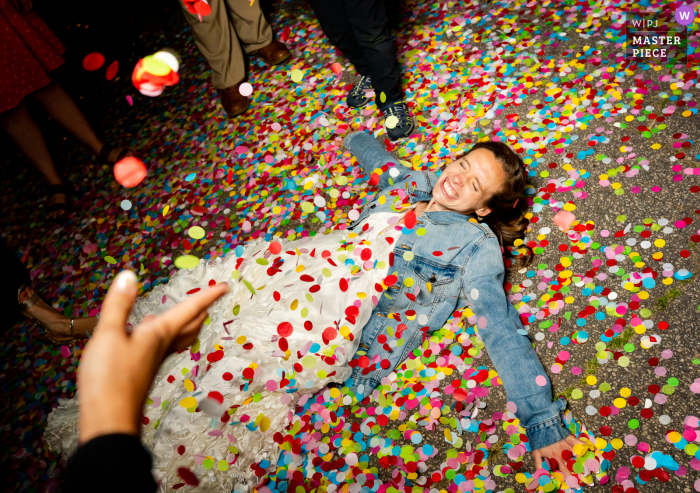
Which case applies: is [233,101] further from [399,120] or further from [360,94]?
[399,120]

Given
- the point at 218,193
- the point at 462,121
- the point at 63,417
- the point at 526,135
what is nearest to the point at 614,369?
the point at 526,135

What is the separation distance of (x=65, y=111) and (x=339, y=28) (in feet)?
5.93

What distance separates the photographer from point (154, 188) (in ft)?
9.21

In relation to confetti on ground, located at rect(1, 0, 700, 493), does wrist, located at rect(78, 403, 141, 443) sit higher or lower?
higher

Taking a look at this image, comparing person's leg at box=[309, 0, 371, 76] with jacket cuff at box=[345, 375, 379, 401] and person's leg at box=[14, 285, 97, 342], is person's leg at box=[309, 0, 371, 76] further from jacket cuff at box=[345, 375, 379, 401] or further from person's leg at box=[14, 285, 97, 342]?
person's leg at box=[14, 285, 97, 342]

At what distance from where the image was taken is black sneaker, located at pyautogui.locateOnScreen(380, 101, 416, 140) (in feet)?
8.09

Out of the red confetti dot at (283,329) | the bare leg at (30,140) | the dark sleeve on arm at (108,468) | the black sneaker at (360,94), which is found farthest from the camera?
the black sneaker at (360,94)

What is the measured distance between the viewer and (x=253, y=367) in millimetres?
1504

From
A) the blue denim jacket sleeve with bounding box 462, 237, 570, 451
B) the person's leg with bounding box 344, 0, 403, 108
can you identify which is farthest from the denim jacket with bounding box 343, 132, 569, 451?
the person's leg with bounding box 344, 0, 403, 108

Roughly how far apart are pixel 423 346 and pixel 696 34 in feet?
7.71

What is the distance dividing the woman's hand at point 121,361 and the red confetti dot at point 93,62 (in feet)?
13.3

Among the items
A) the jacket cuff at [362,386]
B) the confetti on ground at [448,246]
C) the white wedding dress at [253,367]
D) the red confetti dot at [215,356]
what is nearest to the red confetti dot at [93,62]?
the confetti on ground at [448,246]

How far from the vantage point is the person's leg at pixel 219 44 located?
2871mm

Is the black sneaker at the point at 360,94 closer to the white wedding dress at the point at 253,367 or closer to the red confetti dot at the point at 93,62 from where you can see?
the white wedding dress at the point at 253,367
